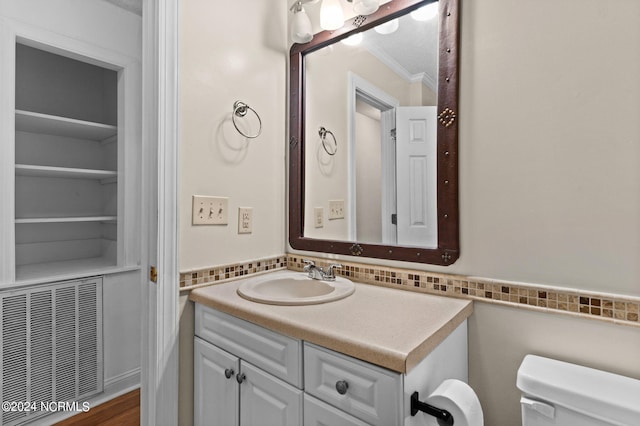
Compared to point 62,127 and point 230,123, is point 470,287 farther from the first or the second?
point 62,127

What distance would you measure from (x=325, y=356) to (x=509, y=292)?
25.0 inches

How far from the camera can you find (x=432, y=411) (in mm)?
743

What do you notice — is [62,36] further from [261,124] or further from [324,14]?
[324,14]

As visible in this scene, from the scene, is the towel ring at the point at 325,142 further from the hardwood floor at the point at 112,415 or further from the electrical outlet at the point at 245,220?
the hardwood floor at the point at 112,415

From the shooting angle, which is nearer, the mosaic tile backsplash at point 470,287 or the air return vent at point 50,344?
the mosaic tile backsplash at point 470,287

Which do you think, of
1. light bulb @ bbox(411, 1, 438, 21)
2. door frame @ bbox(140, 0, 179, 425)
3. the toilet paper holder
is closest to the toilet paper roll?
the toilet paper holder

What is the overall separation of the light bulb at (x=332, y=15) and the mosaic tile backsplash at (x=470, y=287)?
1034 mm

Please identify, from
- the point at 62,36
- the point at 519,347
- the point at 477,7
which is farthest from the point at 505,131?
the point at 62,36

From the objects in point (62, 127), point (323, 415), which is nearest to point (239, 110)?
point (323, 415)

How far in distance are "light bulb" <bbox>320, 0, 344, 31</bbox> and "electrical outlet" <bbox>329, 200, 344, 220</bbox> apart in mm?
760

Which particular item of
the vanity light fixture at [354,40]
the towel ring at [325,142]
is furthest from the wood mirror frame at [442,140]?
the towel ring at [325,142]

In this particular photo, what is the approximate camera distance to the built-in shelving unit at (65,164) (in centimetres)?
211

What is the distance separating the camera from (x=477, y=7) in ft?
3.61

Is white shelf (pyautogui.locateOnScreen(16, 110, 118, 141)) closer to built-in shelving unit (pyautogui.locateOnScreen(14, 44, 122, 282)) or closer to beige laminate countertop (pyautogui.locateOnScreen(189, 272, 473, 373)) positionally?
built-in shelving unit (pyautogui.locateOnScreen(14, 44, 122, 282))
